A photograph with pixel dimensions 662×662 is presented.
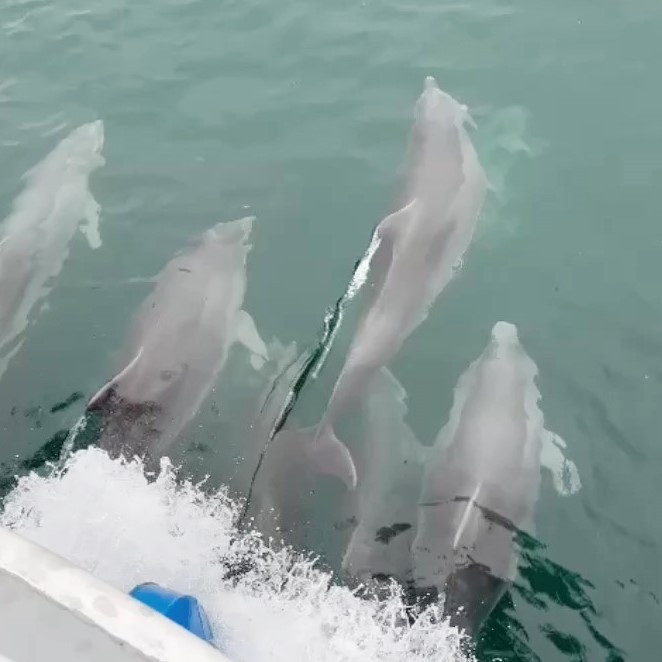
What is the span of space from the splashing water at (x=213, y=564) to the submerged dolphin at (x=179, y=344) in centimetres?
45

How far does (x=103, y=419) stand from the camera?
9539 mm

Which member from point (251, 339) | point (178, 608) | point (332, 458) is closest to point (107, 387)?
point (251, 339)

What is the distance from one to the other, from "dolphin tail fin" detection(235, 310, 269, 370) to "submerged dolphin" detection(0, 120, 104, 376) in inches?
97.5

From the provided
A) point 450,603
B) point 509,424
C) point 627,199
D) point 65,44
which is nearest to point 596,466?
point 509,424

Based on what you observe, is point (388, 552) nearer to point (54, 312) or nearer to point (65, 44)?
point (54, 312)

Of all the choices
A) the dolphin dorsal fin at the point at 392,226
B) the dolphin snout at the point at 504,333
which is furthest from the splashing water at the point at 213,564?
the dolphin dorsal fin at the point at 392,226

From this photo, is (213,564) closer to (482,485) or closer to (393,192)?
(482,485)

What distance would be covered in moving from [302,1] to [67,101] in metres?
4.08

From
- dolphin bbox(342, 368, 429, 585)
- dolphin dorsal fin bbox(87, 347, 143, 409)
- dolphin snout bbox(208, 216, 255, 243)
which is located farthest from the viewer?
dolphin snout bbox(208, 216, 255, 243)

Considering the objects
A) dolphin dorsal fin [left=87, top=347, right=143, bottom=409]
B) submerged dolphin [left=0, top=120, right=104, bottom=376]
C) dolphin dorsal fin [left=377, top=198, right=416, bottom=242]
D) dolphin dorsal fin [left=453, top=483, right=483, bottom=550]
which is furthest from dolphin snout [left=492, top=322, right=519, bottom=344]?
submerged dolphin [left=0, top=120, right=104, bottom=376]

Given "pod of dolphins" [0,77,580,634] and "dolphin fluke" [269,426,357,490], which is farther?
"dolphin fluke" [269,426,357,490]

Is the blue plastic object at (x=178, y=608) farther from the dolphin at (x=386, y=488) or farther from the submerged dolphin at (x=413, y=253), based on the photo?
the submerged dolphin at (x=413, y=253)

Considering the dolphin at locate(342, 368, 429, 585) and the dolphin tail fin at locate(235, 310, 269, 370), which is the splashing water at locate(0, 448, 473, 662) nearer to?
the dolphin at locate(342, 368, 429, 585)

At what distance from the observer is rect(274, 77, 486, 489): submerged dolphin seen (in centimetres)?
933
